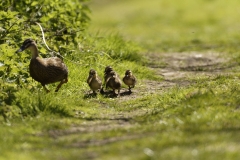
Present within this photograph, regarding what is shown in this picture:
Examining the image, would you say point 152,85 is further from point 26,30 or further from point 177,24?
point 177,24

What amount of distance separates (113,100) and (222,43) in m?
10.2

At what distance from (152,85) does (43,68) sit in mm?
3089

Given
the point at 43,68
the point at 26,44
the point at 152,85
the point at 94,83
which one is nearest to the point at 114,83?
the point at 94,83

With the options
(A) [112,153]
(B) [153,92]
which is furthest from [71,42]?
(A) [112,153]

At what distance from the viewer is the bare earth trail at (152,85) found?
8081mm

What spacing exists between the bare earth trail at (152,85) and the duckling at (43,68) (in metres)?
1.04

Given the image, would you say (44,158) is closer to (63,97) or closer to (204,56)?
(63,97)

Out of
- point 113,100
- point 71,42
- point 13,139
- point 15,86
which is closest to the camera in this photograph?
point 13,139

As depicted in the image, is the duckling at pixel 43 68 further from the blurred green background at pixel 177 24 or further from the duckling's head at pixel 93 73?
the blurred green background at pixel 177 24

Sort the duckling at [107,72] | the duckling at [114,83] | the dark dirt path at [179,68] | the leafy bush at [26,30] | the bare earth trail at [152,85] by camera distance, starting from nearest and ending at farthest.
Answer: the bare earth trail at [152,85]
the leafy bush at [26,30]
the duckling at [114,83]
the duckling at [107,72]
the dark dirt path at [179,68]

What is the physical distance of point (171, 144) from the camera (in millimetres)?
7121

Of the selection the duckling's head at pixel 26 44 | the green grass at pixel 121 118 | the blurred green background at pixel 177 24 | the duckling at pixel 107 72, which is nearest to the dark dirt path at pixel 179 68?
the green grass at pixel 121 118

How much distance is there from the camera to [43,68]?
10.6 metres

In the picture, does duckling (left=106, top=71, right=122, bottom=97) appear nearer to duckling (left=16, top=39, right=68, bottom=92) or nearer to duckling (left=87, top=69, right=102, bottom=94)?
duckling (left=87, top=69, right=102, bottom=94)
